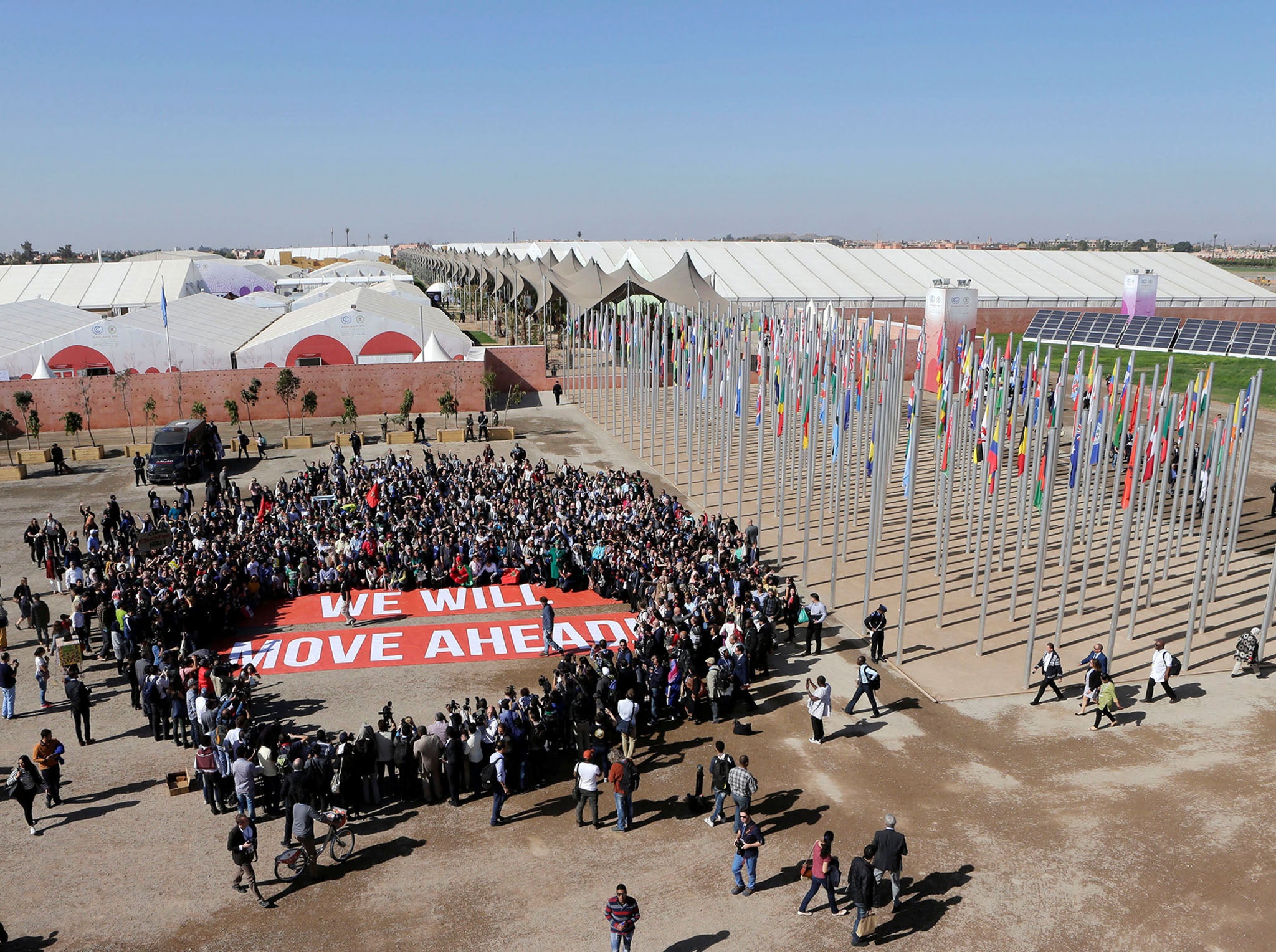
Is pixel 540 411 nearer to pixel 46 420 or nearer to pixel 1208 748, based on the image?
pixel 46 420

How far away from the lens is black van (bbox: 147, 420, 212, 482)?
108ft

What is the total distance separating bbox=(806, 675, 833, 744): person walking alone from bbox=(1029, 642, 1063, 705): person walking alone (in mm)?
4236

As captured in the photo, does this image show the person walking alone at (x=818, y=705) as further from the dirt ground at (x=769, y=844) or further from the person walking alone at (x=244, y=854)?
the person walking alone at (x=244, y=854)

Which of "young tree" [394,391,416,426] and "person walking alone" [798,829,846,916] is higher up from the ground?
"young tree" [394,391,416,426]

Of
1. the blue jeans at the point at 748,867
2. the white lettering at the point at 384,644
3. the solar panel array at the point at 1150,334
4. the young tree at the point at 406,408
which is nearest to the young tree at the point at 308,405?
the young tree at the point at 406,408

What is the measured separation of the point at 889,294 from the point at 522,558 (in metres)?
61.9

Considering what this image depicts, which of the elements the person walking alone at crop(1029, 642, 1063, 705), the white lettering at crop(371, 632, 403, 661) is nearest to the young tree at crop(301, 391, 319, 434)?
the white lettering at crop(371, 632, 403, 661)

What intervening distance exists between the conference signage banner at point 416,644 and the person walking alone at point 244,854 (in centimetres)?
715

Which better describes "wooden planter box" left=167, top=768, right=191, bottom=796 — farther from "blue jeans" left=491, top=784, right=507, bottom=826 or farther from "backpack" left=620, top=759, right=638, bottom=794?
"backpack" left=620, top=759, right=638, bottom=794

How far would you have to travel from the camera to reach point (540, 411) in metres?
48.2

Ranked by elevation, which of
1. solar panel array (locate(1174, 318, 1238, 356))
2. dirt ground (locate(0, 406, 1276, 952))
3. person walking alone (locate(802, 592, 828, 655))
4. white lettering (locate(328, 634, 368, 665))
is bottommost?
dirt ground (locate(0, 406, 1276, 952))

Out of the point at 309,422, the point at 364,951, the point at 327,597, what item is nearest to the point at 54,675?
the point at 327,597

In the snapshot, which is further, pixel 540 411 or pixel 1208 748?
pixel 540 411

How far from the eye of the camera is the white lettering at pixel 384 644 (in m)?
19.4
